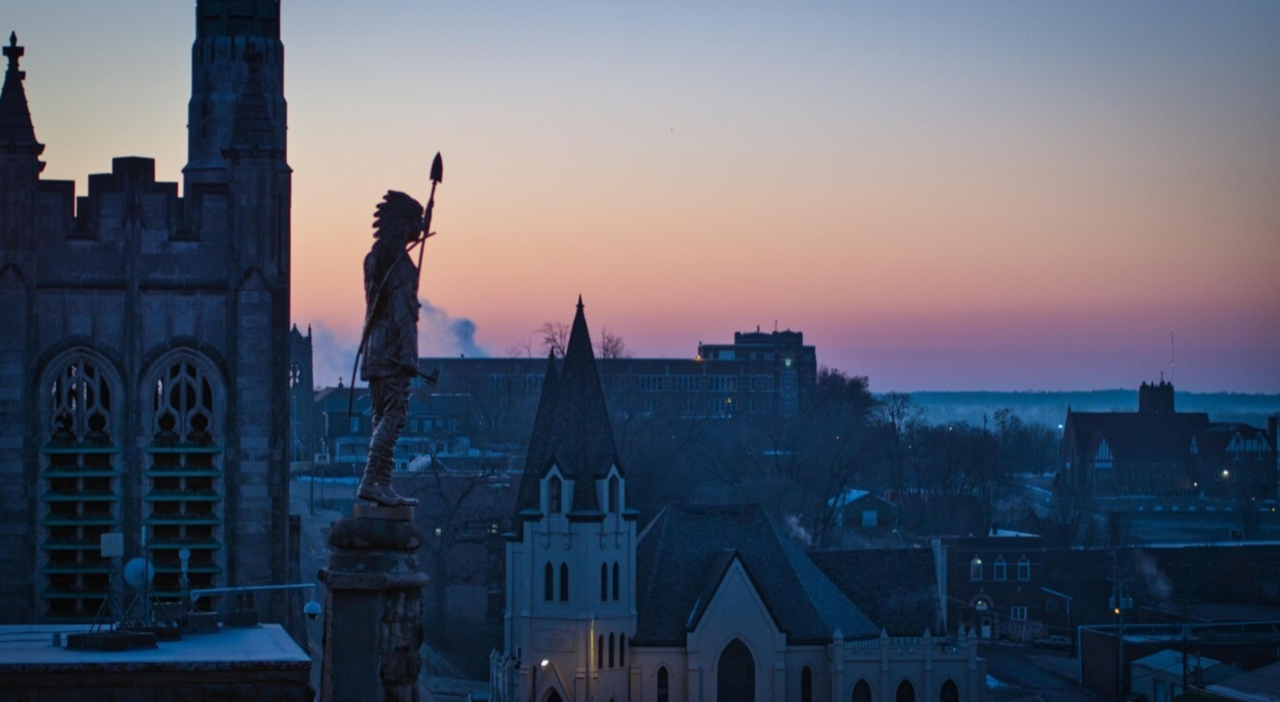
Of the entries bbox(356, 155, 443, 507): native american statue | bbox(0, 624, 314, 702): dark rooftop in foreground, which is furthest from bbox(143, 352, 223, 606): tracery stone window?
bbox(356, 155, 443, 507): native american statue

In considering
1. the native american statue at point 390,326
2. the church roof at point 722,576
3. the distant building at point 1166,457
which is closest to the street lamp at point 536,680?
the church roof at point 722,576

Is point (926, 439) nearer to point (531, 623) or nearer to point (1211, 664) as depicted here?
point (1211, 664)

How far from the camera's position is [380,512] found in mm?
13273

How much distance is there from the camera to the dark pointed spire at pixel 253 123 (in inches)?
1122

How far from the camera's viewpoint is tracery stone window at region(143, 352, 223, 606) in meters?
28.5

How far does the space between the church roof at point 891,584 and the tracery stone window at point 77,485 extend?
43.4 meters

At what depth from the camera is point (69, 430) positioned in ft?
94.7

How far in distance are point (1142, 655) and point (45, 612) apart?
58.2m

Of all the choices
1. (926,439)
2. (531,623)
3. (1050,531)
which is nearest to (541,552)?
(531,623)

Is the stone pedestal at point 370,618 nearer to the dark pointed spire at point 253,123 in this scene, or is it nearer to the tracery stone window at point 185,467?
the tracery stone window at point 185,467

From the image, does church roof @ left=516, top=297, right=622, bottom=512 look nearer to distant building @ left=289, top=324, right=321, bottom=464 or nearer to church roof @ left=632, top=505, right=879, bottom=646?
church roof @ left=632, top=505, right=879, bottom=646

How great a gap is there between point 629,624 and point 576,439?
6.18 metres

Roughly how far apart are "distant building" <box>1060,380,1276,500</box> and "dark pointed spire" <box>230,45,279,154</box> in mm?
166668

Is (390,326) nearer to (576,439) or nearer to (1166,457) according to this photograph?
(576,439)
